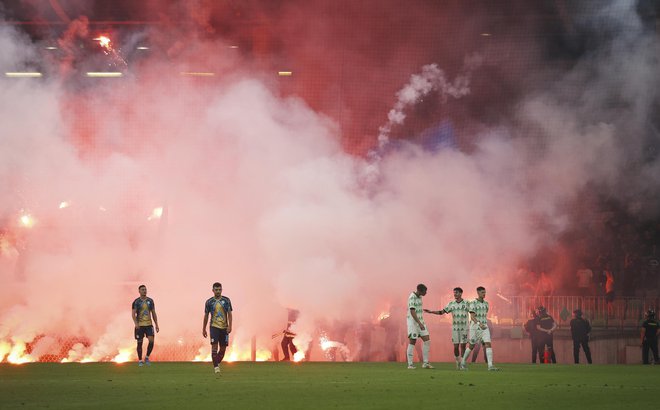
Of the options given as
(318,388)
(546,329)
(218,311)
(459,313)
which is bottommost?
(318,388)

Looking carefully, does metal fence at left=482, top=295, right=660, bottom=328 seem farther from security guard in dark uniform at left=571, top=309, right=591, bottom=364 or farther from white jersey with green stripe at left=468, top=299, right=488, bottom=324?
white jersey with green stripe at left=468, top=299, right=488, bottom=324

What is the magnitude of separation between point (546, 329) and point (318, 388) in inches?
512

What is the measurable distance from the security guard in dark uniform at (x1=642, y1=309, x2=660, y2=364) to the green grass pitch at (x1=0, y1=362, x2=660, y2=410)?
6.30m

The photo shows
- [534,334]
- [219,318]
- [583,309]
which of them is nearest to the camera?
[219,318]

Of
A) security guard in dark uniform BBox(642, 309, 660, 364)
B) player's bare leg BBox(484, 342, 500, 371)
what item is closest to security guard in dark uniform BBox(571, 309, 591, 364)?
security guard in dark uniform BBox(642, 309, 660, 364)

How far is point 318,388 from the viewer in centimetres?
1235

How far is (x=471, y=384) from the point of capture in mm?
13234

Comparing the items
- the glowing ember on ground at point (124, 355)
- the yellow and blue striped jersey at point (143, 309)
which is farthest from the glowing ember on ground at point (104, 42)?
the yellow and blue striped jersey at point (143, 309)

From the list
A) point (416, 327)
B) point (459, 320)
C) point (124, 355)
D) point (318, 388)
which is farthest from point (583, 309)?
point (318, 388)

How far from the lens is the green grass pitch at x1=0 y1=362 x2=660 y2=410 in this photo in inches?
407

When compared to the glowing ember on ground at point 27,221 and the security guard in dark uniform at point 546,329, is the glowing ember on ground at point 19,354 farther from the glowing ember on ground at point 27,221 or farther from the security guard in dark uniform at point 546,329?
the security guard in dark uniform at point 546,329

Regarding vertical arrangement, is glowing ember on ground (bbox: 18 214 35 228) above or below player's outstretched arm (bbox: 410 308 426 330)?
above

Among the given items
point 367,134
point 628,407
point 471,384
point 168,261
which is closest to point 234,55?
point 367,134

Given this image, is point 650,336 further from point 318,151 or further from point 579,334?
point 318,151
